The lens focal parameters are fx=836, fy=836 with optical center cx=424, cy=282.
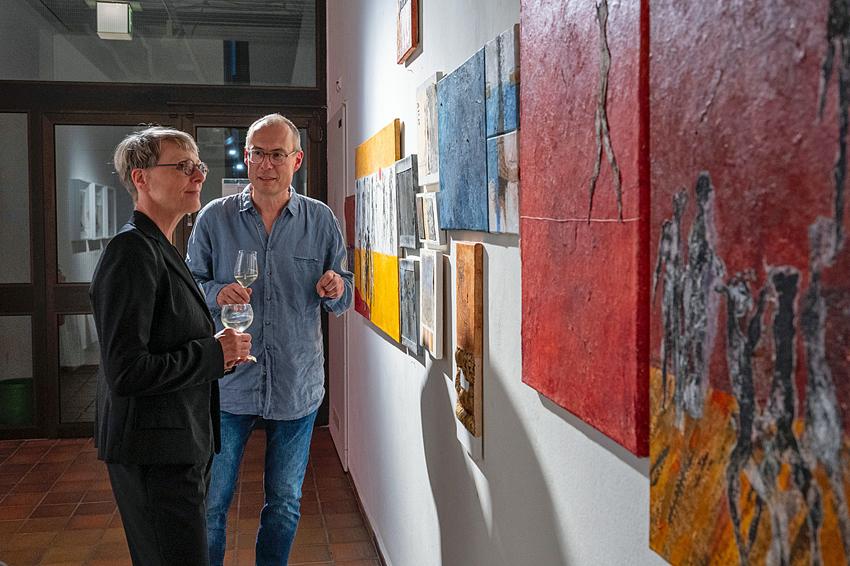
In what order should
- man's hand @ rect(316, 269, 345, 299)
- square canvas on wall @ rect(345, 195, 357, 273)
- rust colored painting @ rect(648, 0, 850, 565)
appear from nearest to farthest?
rust colored painting @ rect(648, 0, 850, 565) < man's hand @ rect(316, 269, 345, 299) < square canvas on wall @ rect(345, 195, 357, 273)

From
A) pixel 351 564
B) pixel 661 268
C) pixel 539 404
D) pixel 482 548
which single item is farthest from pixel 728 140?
pixel 351 564

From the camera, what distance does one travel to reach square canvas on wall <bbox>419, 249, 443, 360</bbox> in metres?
2.30

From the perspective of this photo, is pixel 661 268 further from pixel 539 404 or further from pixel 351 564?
pixel 351 564

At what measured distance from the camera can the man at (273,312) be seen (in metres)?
2.79

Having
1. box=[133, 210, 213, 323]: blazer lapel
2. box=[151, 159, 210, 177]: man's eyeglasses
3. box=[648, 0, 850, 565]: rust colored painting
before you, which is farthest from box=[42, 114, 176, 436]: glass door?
box=[648, 0, 850, 565]: rust colored painting

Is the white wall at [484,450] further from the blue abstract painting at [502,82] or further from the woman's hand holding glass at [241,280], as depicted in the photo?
the woman's hand holding glass at [241,280]

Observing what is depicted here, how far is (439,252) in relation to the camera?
92.0 inches

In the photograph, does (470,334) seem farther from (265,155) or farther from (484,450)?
(265,155)

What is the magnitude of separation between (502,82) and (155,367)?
1017mm

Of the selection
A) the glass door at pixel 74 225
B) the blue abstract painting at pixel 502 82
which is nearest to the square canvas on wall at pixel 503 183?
the blue abstract painting at pixel 502 82

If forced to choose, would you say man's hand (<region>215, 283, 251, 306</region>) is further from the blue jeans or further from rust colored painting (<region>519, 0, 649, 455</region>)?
rust colored painting (<region>519, 0, 649, 455</region>)

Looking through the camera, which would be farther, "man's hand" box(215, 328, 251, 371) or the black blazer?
"man's hand" box(215, 328, 251, 371)

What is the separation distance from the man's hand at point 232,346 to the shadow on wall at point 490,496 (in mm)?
557

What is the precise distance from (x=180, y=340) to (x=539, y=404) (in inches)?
37.8
